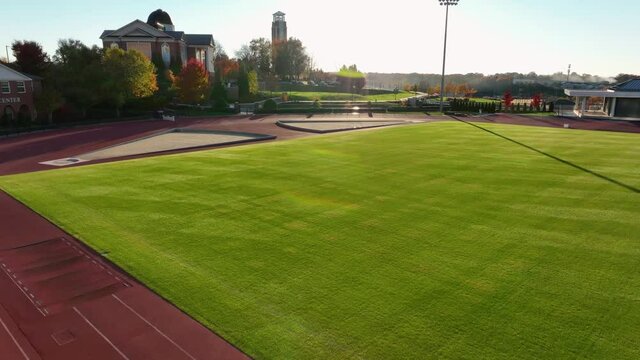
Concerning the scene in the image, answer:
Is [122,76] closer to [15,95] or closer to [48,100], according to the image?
[48,100]

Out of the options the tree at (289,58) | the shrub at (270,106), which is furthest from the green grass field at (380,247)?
Answer: the tree at (289,58)

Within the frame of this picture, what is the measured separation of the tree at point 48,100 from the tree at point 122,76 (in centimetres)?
505

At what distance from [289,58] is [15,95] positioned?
83.8 m

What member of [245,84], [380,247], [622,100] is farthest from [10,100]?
[622,100]

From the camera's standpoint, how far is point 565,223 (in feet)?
48.8

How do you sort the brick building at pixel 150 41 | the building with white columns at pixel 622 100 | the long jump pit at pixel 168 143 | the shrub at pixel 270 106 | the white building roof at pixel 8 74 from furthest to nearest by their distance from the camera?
the brick building at pixel 150 41
the shrub at pixel 270 106
the building with white columns at pixel 622 100
the white building roof at pixel 8 74
the long jump pit at pixel 168 143

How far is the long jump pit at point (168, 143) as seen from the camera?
1200 inches

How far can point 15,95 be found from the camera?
152 ft

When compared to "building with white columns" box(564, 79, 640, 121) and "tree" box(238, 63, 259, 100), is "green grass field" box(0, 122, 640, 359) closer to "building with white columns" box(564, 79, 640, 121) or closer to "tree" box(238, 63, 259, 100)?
"building with white columns" box(564, 79, 640, 121)

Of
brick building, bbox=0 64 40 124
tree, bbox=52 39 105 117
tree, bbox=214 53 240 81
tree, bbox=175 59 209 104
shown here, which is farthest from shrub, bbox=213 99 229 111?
tree, bbox=214 53 240 81

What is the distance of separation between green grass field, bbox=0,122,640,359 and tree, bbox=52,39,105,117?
29885 mm

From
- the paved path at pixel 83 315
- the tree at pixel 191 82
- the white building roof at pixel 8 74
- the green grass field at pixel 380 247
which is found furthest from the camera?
the tree at pixel 191 82

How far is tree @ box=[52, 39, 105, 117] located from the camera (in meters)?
49.9

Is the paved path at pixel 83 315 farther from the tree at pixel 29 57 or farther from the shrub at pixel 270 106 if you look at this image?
the shrub at pixel 270 106
